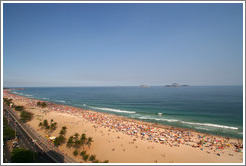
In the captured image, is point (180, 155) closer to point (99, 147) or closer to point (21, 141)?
point (99, 147)

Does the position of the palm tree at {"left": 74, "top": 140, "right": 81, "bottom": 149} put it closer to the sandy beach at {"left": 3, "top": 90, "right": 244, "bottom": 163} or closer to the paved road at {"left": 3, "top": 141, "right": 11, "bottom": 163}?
the sandy beach at {"left": 3, "top": 90, "right": 244, "bottom": 163}

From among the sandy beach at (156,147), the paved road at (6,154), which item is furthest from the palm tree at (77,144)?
the paved road at (6,154)

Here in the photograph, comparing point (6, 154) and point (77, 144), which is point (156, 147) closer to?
point (77, 144)

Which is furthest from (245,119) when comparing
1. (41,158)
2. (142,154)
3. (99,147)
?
(41,158)

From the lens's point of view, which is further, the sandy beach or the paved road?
the sandy beach

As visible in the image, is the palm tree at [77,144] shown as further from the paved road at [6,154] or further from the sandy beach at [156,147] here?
the paved road at [6,154]

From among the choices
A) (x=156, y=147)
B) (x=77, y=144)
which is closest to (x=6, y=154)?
(x=77, y=144)

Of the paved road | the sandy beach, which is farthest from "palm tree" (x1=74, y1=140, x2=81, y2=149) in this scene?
the paved road

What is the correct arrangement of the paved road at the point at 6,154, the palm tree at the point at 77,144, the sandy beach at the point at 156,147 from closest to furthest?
1. the paved road at the point at 6,154
2. the sandy beach at the point at 156,147
3. the palm tree at the point at 77,144

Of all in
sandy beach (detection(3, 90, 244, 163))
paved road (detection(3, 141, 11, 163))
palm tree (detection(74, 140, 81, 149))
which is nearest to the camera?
paved road (detection(3, 141, 11, 163))

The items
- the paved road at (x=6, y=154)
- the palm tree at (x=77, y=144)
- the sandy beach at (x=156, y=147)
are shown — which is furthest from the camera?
the palm tree at (x=77, y=144)

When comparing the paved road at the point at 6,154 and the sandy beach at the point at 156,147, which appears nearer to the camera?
the paved road at the point at 6,154
